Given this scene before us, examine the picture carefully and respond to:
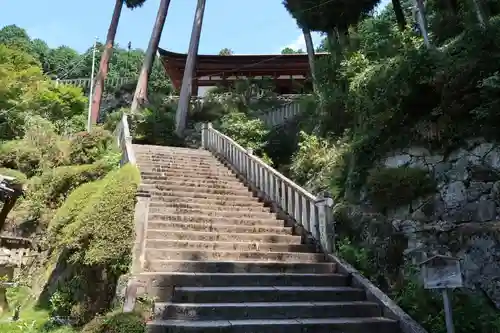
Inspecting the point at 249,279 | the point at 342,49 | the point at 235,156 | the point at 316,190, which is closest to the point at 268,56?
the point at 342,49

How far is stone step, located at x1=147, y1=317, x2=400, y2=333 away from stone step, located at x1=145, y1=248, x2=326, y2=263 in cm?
151

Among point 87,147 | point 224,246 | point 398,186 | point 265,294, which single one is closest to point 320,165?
point 398,186

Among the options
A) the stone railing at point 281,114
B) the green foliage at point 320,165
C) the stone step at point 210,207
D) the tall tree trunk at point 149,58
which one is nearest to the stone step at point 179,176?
the green foliage at point 320,165

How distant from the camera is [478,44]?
7406mm

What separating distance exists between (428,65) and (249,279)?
4.85m

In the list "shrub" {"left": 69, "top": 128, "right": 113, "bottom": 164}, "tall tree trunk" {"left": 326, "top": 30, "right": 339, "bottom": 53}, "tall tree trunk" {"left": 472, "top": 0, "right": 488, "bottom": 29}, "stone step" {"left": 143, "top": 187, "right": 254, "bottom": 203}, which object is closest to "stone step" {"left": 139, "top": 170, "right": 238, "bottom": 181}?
"stone step" {"left": 143, "top": 187, "right": 254, "bottom": 203}

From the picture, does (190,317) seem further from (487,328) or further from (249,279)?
(487,328)

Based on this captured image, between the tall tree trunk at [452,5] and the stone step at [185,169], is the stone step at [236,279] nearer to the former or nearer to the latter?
the stone step at [185,169]

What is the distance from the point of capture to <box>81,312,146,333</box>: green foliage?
4.76 meters

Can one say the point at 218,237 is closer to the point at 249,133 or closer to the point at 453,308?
the point at 453,308

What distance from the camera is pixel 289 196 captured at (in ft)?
28.0

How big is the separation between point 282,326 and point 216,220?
10.8ft

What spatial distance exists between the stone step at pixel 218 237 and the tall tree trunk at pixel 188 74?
34.9ft

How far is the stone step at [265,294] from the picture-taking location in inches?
222
